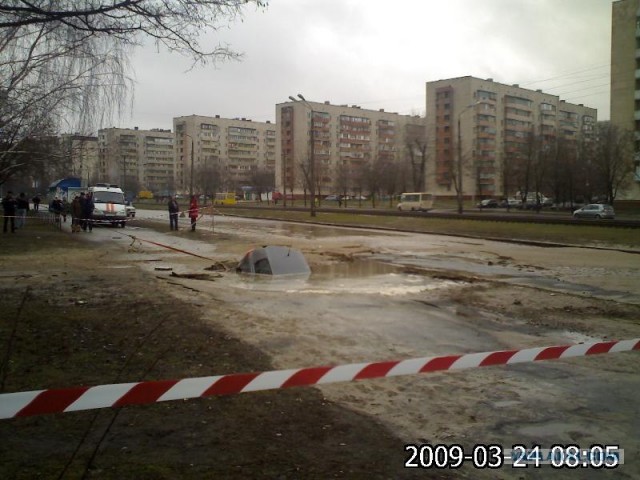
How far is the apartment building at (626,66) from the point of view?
69.5 meters

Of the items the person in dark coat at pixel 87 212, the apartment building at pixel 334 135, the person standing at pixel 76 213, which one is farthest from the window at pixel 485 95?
the person standing at pixel 76 213

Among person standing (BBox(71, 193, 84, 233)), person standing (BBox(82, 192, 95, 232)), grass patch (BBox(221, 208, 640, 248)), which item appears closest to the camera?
grass patch (BBox(221, 208, 640, 248))

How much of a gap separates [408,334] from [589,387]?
8.82 ft

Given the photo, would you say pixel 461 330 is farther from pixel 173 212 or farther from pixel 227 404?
pixel 173 212

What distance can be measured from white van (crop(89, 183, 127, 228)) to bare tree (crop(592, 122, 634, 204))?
48.4m

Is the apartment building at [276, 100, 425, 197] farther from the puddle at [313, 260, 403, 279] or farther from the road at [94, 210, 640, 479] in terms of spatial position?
the road at [94, 210, 640, 479]

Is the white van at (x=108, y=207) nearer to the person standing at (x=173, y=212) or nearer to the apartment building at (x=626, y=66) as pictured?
the person standing at (x=173, y=212)

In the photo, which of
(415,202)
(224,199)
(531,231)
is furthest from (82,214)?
(224,199)

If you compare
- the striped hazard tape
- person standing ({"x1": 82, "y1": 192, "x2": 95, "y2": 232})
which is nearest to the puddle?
the striped hazard tape

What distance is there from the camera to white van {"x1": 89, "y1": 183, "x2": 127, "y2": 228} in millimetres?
30984

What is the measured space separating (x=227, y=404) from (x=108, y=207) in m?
29.1

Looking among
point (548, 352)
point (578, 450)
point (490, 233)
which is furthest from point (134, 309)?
point (490, 233)

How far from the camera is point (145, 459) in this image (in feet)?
12.2

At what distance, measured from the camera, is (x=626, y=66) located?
71.0 m
